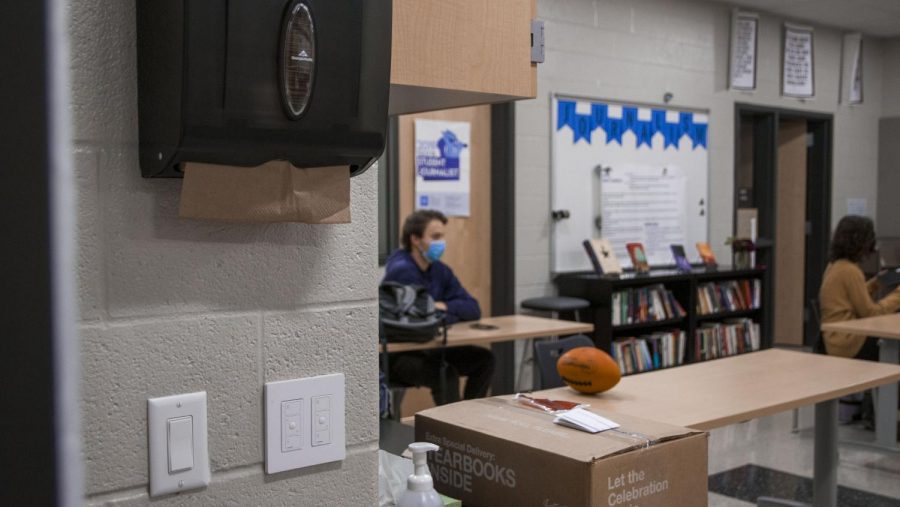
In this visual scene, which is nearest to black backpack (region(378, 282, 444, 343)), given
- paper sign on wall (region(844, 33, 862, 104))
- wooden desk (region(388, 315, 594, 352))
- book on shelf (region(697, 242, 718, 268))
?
wooden desk (region(388, 315, 594, 352))

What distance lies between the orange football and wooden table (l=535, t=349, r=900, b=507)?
1.4 inches

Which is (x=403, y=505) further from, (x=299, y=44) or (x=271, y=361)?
(x=299, y=44)

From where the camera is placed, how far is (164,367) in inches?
39.7

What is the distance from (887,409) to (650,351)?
1.84 metres

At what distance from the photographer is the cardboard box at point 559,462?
4.50ft

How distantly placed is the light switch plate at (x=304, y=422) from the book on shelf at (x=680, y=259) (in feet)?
18.4

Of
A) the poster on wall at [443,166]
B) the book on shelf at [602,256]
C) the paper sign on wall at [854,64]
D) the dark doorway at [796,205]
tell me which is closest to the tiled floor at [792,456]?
the book on shelf at [602,256]

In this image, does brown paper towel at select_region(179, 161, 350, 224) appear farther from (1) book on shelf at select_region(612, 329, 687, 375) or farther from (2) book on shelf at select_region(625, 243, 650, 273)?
(2) book on shelf at select_region(625, 243, 650, 273)

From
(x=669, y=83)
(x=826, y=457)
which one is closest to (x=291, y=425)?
(x=826, y=457)

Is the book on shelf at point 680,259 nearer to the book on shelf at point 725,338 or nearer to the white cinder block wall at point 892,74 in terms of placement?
the book on shelf at point 725,338

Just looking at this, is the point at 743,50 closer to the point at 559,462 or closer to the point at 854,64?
the point at 854,64

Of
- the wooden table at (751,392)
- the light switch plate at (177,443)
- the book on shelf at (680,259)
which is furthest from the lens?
the book on shelf at (680,259)

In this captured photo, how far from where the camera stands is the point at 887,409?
14.8 feet

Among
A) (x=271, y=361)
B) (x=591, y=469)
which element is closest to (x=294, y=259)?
(x=271, y=361)
